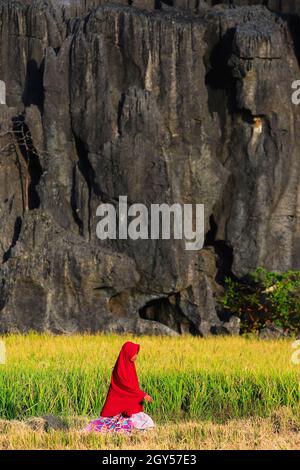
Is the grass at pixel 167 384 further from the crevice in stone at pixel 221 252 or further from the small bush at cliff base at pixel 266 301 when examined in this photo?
the crevice in stone at pixel 221 252

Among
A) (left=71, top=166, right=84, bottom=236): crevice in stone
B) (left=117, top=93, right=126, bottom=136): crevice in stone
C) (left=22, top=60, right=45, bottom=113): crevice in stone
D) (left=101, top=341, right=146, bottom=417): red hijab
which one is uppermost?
(left=22, top=60, right=45, bottom=113): crevice in stone

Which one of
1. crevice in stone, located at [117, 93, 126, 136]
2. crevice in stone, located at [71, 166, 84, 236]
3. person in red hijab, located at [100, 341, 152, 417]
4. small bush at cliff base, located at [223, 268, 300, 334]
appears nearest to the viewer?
person in red hijab, located at [100, 341, 152, 417]

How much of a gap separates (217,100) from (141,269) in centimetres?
432

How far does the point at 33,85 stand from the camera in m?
20.8

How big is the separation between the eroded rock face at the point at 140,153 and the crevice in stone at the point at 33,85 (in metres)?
0.03

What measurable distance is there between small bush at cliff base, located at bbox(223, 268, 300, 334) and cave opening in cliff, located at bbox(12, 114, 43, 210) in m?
4.55

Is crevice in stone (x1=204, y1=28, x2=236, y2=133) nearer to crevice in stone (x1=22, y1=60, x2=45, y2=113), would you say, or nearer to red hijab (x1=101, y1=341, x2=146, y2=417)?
crevice in stone (x1=22, y1=60, x2=45, y2=113)

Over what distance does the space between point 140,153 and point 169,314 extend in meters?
3.48

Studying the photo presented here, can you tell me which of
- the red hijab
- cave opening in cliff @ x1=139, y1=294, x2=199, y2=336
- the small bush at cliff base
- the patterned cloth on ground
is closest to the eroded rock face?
cave opening in cliff @ x1=139, y1=294, x2=199, y2=336

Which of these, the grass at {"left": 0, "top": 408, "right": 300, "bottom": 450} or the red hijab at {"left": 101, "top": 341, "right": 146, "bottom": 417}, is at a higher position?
the red hijab at {"left": 101, "top": 341, "right": 146, "bottom": 417}

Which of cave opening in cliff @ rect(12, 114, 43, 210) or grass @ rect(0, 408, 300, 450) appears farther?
cave opening in cliff @ rect(12, 114, 43, 210)

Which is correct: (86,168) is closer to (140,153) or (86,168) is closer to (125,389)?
(140,153)

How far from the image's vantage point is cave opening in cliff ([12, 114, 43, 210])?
20.0 metres
